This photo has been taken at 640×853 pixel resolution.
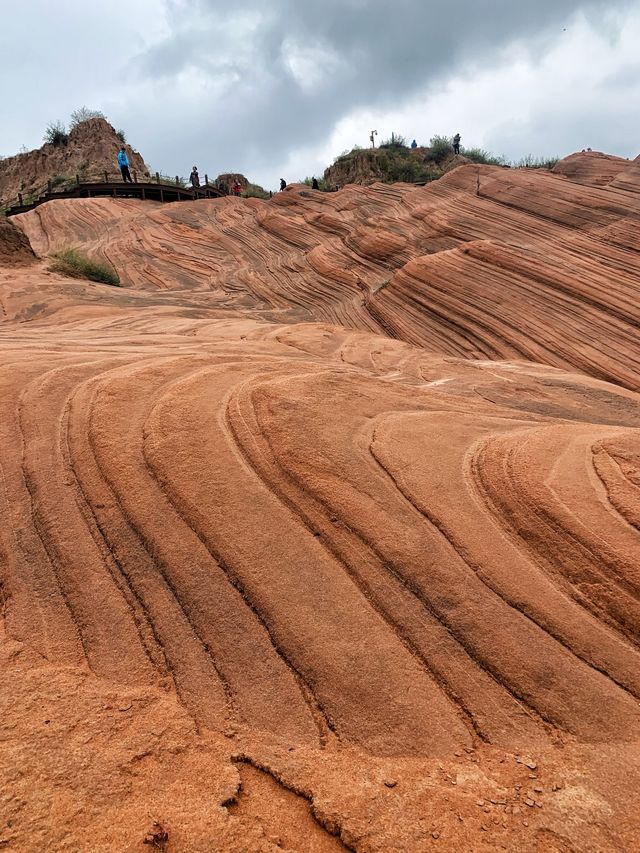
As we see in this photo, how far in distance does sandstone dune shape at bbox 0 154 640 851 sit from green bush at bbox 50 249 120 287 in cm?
886

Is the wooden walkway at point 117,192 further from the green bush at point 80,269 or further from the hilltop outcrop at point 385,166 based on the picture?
the green bush at point 80,269

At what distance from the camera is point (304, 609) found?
8.65ft

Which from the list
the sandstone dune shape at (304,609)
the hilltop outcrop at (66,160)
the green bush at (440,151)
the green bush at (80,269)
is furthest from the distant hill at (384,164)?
the sandstone dune shape at (304,609)

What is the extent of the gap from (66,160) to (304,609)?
141 ft

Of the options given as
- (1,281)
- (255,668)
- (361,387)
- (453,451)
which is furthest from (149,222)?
(255,668)

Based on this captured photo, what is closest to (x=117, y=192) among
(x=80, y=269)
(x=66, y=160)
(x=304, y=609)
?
(x=80, y=269)

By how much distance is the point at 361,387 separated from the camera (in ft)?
15.9

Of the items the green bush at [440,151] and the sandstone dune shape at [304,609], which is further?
the green bush at [440,151]

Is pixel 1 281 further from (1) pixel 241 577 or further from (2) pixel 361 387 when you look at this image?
(1) pixel 241 577

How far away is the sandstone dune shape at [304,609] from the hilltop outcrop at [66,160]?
3689cm

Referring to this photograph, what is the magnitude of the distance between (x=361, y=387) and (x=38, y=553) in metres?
3.01

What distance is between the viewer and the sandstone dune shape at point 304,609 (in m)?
1.85

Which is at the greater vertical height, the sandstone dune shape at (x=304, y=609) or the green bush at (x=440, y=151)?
the green bush at (x=440, y=151)

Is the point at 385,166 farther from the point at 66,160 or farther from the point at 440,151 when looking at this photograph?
the point at 66,160
